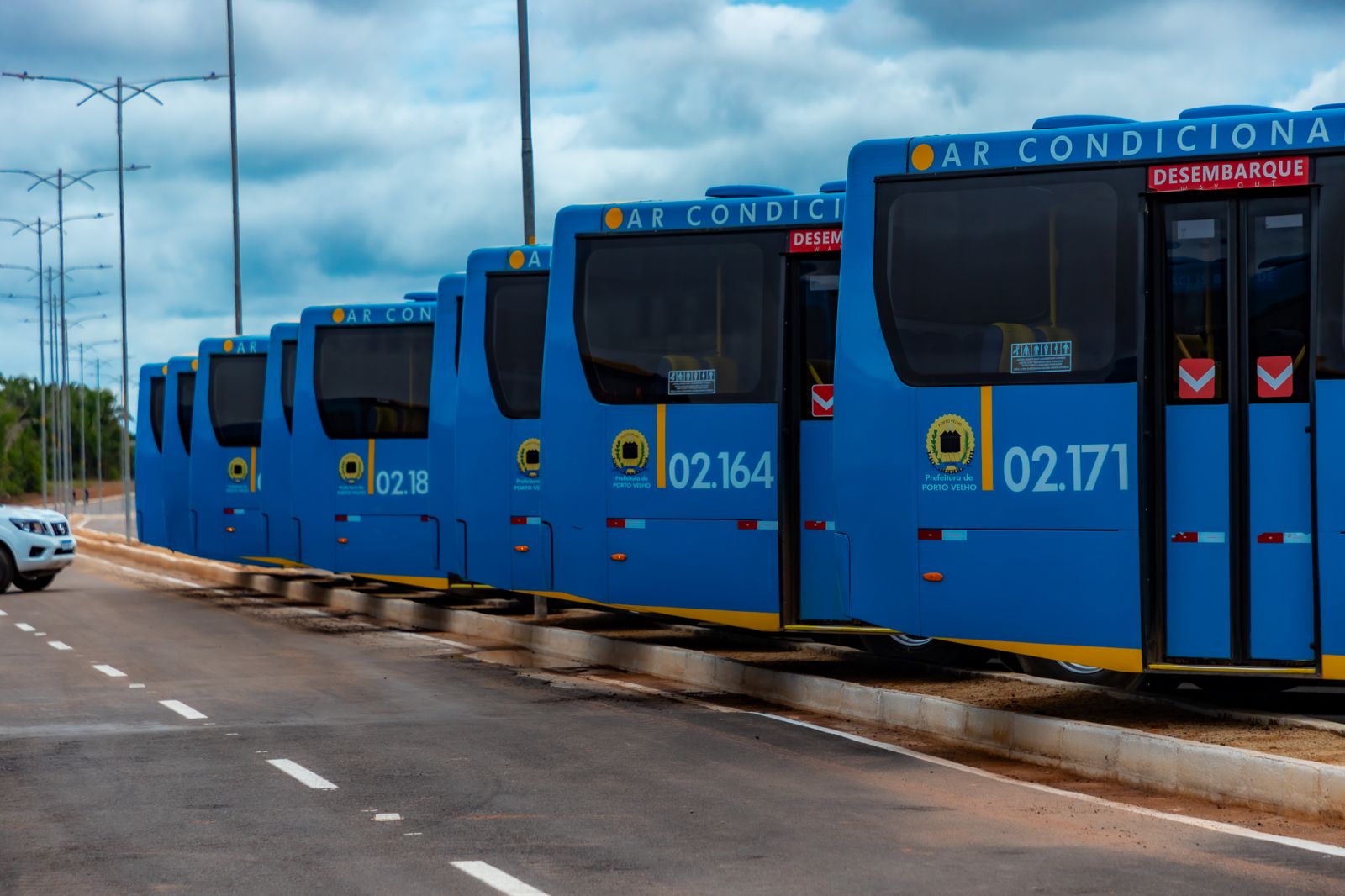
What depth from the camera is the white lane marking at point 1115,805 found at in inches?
332

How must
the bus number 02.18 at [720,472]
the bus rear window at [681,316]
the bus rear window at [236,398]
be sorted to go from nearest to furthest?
the bus number 02.18 at [720,472] → the bus rear window at [681,316] → the bus rear window at [236,398]

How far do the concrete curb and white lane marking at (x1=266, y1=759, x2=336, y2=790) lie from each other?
401cm

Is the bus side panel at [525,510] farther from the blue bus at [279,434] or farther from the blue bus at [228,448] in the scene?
the blue bus at [228,448]

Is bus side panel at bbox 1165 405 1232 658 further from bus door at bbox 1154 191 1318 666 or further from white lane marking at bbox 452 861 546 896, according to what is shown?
white lane marking at bbox 452 861 546 896

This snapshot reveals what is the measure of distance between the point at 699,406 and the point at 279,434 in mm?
12372

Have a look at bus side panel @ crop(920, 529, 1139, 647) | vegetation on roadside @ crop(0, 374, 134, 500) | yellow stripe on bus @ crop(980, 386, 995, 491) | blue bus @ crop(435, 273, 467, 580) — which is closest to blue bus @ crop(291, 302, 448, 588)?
blue bus @ crop(435, 273, 467, 580)

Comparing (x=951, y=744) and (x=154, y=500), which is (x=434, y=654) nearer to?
(x=951, y=744)

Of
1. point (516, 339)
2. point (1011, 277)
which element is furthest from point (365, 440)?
point (1011, 277)

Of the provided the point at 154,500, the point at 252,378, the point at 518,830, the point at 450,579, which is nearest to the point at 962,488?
the point at 518,830

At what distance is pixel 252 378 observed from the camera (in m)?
29.5

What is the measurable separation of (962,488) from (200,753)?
4.97 metres

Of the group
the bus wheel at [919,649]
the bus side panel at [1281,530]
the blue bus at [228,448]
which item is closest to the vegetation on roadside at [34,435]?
the blue bus at [228,448]

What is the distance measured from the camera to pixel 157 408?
33906 millimetres

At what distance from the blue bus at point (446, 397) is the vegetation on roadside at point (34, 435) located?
101517 mm
